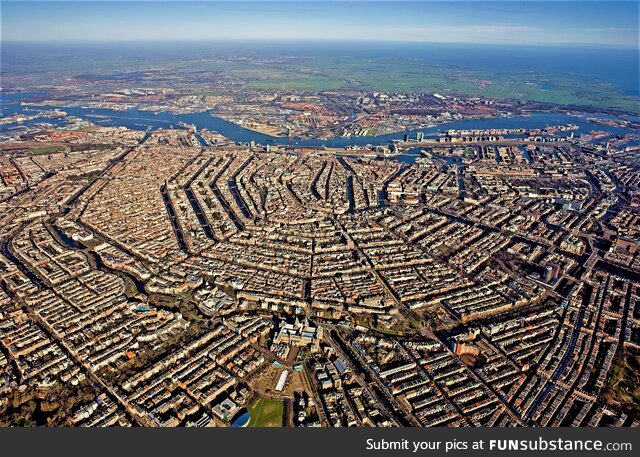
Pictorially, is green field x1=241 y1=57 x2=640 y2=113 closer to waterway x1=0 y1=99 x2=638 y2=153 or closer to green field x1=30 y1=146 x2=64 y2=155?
waterway x1=0 y1=99 x2=638 y2=153

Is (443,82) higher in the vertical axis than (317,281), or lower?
higher

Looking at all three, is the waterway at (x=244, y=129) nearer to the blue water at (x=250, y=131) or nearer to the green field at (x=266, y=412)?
the blue water at (x=250, y=131)

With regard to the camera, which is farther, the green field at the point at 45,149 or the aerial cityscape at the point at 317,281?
the green field at the point at 45,149

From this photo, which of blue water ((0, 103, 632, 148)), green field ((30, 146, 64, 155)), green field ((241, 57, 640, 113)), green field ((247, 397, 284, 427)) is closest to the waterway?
blue water ((0, 103, 632, 148))

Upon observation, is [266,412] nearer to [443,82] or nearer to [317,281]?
[317,281]

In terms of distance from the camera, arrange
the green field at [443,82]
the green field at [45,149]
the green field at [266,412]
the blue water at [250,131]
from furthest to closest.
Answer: the green field at [443,82] < the blue water at [250,131] < the green field at [45,149] < the green field at [266,412]

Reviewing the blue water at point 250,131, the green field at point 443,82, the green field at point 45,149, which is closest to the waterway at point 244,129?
the blue water at point 250,131

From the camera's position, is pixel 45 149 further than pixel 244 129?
No

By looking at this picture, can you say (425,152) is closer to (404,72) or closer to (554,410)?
(554,410)

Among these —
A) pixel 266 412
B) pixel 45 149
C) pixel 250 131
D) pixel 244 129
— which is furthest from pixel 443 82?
pixel 266 412
